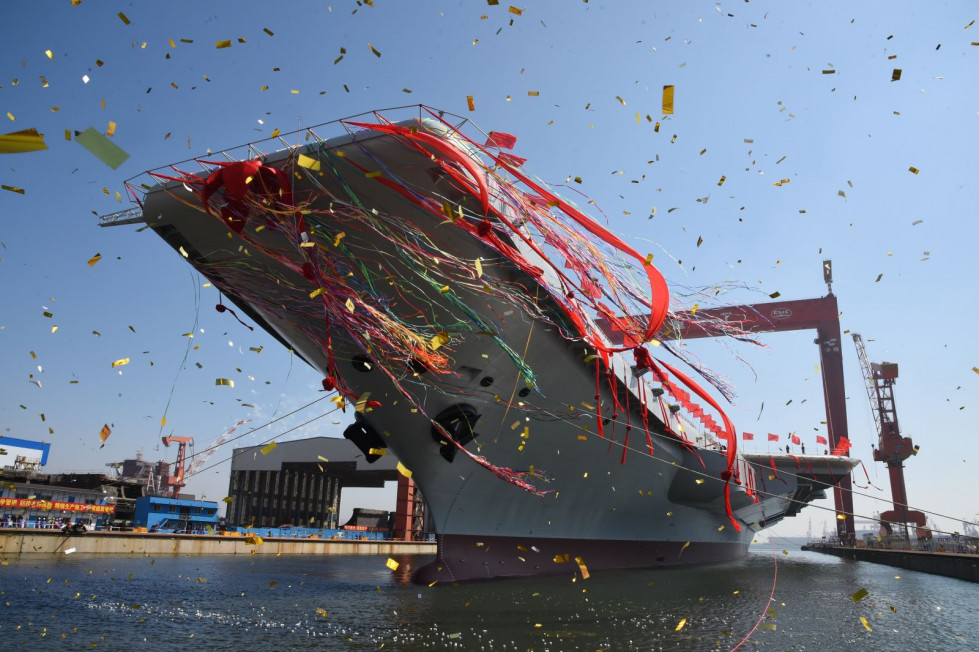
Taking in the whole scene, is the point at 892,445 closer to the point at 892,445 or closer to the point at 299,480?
the point at 892,445

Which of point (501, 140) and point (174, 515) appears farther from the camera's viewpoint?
point (174, 515)

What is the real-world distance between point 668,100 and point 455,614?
5.99m

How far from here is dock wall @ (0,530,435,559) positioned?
15.0 m

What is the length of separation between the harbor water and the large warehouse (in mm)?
21665

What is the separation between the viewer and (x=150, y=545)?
59.6 feet

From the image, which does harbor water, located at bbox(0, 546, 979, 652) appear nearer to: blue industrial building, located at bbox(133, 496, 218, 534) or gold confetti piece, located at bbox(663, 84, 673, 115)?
gold confetti piece, located at bbox(663, 84, 673, 115)

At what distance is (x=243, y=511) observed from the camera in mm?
37344

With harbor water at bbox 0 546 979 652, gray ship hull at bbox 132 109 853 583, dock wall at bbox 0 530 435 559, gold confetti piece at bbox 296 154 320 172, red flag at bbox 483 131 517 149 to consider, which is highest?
red flag at bbox 483 131 517 149

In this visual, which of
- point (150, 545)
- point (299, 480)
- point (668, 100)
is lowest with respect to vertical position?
point (150, 545)

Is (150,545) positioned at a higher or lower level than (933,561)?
lower

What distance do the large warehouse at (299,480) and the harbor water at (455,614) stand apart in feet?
71.1

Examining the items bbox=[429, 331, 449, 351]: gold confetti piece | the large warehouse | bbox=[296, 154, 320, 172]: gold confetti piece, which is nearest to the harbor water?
bbox=[429, 331, 449, 351]: gold confetti piece

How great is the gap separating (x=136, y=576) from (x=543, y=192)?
1025cm

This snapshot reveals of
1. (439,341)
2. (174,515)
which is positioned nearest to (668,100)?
(439,341)
